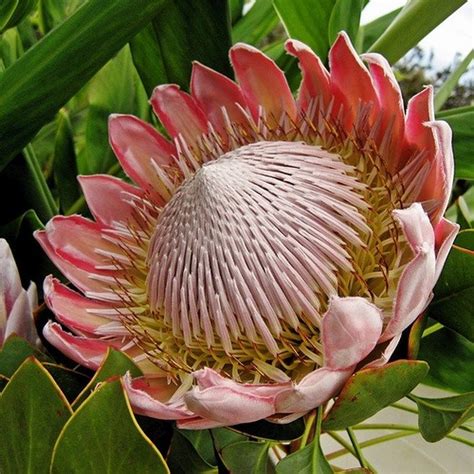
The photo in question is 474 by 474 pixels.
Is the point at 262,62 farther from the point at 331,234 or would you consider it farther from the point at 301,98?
the point at 331,234

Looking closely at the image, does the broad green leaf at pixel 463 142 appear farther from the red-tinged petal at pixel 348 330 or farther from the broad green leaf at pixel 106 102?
the broad green leaf at pixel 106 102

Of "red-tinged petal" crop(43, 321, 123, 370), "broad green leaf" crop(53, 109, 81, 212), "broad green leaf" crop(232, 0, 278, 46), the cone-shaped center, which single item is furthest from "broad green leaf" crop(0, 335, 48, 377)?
"broad green leaf" crop(232, 0, 278, 46)

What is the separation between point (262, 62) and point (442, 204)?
220mm

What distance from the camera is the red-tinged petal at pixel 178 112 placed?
77 centimetres

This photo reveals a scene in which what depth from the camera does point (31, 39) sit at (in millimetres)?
1176

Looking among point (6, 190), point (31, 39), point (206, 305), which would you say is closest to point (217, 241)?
point (206, 305)

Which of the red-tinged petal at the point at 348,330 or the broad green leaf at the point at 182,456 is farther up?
the red-tinged petal at the point at 348,330

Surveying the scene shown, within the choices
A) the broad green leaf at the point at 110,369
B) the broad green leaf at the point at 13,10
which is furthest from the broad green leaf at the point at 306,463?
the broad green leaf at the point at 13,10

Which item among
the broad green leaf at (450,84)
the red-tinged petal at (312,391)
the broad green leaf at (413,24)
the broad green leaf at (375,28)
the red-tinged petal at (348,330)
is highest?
the broad green leaf at (413,24)

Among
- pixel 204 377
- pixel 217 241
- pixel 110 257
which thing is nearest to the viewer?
pixel 204 377

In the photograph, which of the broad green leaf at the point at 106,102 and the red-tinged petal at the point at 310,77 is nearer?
the red-tinged petal at the point at 310,77

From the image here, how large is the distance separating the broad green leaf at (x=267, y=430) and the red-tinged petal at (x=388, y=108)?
0.73 feet

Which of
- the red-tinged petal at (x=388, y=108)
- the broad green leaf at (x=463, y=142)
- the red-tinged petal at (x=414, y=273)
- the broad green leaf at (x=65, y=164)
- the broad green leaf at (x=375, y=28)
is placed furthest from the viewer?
the broad green leaf at (x=375, y=28)

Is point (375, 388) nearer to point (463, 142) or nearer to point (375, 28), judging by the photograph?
point (463, 142)
